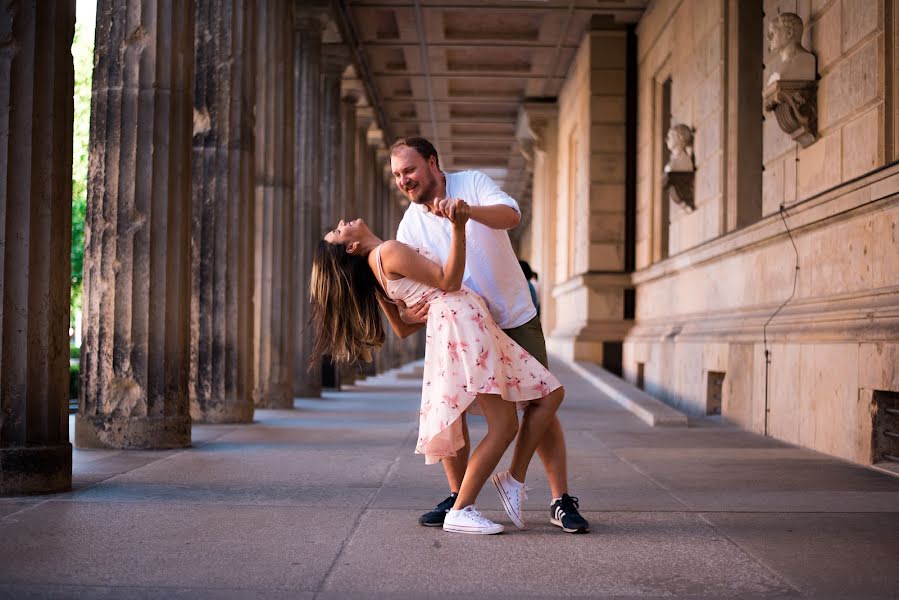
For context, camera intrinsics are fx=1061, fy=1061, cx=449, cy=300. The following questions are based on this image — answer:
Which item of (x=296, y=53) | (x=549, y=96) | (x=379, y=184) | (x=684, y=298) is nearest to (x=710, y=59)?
(x=684, y=298)

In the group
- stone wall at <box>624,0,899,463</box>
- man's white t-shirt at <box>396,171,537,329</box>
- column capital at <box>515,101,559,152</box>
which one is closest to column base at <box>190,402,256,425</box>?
stone wall at <box>624,0,899,463</box>

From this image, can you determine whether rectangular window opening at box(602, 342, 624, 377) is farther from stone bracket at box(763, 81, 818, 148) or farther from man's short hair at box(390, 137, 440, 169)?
man's short hair at box(390, 137, 440, 169)

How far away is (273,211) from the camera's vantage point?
14.0m

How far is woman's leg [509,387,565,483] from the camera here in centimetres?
496

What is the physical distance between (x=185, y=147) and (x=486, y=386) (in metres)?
4.77

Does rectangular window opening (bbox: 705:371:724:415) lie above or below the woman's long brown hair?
below

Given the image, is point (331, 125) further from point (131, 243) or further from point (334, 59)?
point (131, 243)

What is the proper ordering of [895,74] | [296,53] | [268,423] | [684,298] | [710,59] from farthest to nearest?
[296,53] < [684,298] < [710,59] < [268,423] < [895,74]

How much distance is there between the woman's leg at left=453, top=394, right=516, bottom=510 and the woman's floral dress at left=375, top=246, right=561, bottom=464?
72 millimetres

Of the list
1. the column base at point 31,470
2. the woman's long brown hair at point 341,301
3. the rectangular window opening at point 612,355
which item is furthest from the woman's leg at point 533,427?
the rectangular window opening at point 612,355

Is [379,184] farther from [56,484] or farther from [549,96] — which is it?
[56,484]

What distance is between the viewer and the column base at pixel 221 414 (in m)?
10.9

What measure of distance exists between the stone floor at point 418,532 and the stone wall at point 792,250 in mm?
840

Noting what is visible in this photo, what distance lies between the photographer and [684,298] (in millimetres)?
14703
